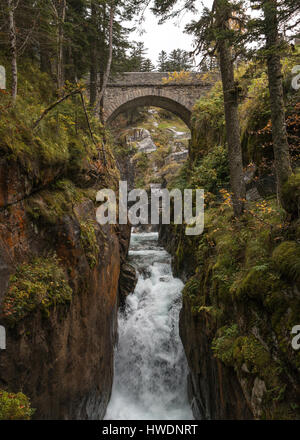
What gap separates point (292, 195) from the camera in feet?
14.1

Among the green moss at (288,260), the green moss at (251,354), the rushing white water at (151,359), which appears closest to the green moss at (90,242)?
the green moss at (251,354)

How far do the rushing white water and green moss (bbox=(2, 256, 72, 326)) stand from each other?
16.5 ft

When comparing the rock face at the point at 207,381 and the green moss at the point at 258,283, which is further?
the rock face at the point at 207,381

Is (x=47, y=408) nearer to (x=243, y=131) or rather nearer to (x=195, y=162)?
(x=243, y=131)

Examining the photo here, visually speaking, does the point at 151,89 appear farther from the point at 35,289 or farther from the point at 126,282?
the point at 35,289

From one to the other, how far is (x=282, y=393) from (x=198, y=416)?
4.88 m

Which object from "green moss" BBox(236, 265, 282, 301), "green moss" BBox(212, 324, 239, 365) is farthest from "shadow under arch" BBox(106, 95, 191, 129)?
"green moss" BBox(212, 324, 239, 365)

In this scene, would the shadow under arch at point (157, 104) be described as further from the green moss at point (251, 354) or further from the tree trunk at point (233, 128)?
the green moss at point (251, 354)

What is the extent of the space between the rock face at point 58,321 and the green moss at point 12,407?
271mm

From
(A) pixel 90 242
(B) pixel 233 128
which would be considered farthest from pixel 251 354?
(B) pixel 233 128

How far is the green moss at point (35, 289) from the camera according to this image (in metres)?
3.94

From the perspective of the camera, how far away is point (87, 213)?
6.95m

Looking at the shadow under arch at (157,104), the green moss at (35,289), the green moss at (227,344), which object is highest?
the shadow under arch at (157,104)

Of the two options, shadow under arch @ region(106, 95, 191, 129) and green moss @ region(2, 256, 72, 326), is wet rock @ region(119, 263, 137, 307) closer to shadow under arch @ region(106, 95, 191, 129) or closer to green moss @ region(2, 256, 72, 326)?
green moss @ region(2, 256, 72, 326)
